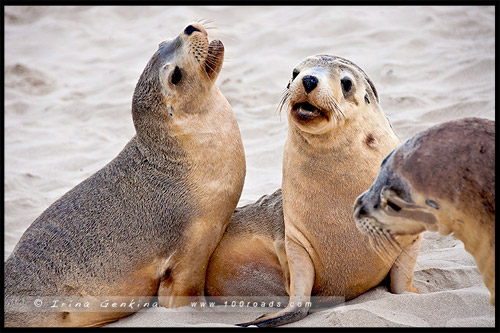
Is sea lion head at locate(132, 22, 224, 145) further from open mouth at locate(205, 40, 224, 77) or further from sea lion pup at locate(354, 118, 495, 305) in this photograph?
sea lion pup at locate(354, 118, 495, 305)

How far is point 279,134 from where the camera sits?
262 inches

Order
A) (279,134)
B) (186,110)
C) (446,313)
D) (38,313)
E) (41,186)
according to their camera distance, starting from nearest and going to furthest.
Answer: (446,313)
(38,313)
(186,110)
(41,186)
(279,134)

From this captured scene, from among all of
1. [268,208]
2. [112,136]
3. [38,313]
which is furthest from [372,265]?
[112,136]

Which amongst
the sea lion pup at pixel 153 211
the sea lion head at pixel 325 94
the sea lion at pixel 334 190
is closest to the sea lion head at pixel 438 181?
the sea lion head at pixel 325 94

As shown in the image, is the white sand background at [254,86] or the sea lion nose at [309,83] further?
the white sand background at [254,86]

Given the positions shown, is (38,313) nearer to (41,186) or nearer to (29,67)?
(41,186)

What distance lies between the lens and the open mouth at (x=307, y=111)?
3.47 metres

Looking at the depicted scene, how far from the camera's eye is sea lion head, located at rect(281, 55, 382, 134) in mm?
3447

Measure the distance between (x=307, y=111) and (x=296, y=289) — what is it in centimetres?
94

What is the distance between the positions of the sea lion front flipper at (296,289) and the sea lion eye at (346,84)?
872 mm

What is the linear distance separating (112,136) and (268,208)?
3353 mm

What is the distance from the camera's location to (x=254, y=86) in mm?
7754

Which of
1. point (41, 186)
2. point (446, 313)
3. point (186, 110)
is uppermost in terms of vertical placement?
point (186, 110)

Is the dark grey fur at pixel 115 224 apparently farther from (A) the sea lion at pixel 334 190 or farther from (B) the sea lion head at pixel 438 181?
(B) the sea lion head at pixel 438 181
